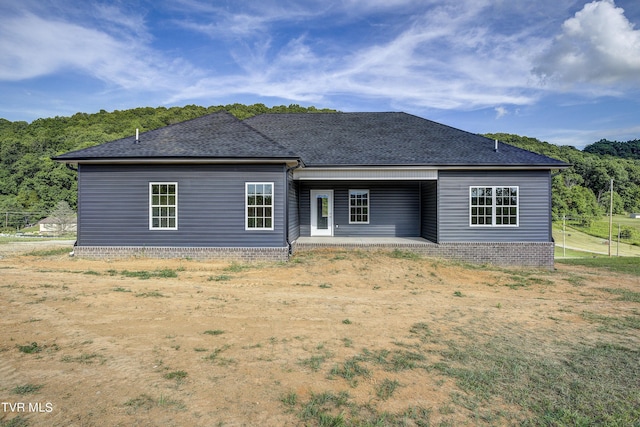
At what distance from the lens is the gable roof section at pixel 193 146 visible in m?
12.3

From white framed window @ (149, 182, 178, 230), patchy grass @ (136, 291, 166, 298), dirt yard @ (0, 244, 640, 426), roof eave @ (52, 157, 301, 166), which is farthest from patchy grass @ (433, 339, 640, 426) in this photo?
white framed window @ (149, 182, 178, 230)

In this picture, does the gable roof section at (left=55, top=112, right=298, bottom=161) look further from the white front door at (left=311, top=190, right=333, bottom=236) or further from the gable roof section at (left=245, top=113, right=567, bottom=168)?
the white front door at (left=311, top=190, right=333, bottom=236)

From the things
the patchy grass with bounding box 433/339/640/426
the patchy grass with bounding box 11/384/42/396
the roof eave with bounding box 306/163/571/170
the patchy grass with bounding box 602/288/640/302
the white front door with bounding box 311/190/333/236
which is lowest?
the patchy grass with bounding box 602/288/640/302

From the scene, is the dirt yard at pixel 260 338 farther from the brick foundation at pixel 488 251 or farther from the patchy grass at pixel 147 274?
the brick foundation at pixel 488 251

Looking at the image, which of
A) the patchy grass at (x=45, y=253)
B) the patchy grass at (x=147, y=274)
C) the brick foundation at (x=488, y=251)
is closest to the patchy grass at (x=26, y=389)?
the patchy grass at (x=147, y=274)

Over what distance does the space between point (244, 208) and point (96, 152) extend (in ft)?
17.7

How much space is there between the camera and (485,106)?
130 ft

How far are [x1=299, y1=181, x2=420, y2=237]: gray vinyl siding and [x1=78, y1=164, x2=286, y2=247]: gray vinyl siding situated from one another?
420 cm

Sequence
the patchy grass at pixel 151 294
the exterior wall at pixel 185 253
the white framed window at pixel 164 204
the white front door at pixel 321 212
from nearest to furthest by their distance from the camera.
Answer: the patchy grass at pixel 151 294 → the exterior wall at pixel 185 253 → the white framed window at pixel 164 204 → the white front door at pixel 321 212

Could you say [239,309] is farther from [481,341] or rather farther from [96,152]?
[96,152]

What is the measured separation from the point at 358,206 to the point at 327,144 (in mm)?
3008

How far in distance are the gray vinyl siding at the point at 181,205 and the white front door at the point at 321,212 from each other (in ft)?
13.4

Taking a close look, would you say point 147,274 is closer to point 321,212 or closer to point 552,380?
point 321,212

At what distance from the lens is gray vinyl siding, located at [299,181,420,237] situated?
16359 millimetres
